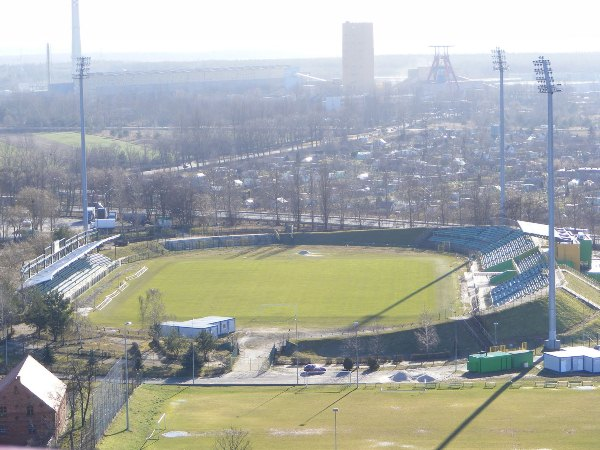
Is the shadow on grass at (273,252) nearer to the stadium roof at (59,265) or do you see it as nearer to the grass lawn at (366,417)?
the stadium roof at (59,265)

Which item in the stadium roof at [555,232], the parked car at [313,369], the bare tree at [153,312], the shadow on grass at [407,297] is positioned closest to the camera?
the parked car at [313,369]

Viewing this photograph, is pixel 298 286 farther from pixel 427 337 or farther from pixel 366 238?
pixel 366 238

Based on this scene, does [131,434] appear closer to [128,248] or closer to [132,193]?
[128,248]

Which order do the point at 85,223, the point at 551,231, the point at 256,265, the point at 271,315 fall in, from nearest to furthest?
the point at 551,231 < the point at 271,315 < the point at 256,265 < the point at 85,223

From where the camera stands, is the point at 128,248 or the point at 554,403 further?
the point at 128,248

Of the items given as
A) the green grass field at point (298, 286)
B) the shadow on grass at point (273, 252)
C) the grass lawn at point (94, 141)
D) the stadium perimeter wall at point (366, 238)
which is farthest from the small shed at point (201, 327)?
the grass lawn at point (94, 141)

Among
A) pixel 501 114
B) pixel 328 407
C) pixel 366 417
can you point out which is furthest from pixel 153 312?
pixel 501 114

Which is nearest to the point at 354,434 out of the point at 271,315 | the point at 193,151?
the point at 271,315
